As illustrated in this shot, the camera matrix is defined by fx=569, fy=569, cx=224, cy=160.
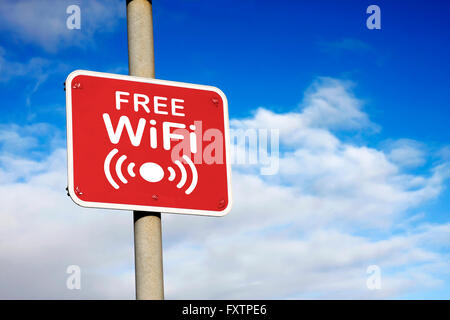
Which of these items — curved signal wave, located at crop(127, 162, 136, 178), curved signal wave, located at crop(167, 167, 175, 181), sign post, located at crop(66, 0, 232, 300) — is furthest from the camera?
curved signal wave, located at crop(167, 167, 175, 181)

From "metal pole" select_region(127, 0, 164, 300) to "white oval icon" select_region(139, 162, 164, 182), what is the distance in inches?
9.6

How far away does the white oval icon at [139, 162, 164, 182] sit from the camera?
3762mm

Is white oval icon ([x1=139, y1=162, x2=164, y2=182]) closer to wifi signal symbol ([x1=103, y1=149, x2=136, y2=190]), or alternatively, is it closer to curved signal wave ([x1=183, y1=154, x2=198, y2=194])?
wifi signal symbol ([x1=103, y1=149, x2=136, y2=190])

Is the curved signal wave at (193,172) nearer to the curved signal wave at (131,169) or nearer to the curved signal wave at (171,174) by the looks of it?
the curved signal wave at (171,174)

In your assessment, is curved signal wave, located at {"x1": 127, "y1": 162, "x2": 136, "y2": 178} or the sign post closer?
the sign post

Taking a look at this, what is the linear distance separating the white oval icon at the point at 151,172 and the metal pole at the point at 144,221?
0.80 ft

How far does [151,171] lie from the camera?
12.4 ft

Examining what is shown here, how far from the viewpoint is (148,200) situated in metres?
3.69

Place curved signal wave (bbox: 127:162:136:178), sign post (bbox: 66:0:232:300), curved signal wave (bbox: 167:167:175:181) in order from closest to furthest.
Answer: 1. sign post (bbox: 66:0:232:300)
2. curved signal wave (bbox: 127:162:136:178)
3. curved signal wave (bbox: 167:167:175:181)

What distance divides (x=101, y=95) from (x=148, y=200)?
0.79 metres

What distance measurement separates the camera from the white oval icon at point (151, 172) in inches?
148

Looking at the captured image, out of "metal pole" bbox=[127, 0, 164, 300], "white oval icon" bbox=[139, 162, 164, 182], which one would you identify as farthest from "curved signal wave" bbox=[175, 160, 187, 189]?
"metal pole" bbox=[127, 0, 164, 300]
